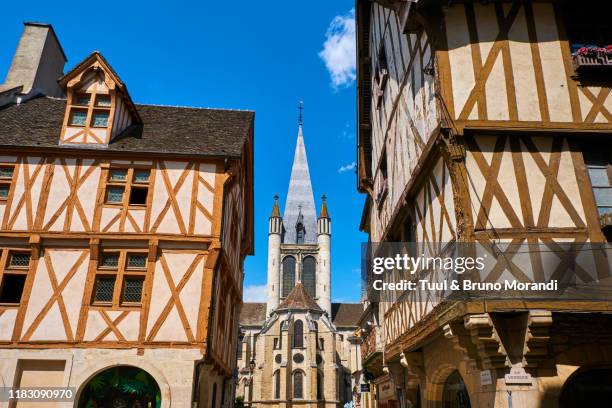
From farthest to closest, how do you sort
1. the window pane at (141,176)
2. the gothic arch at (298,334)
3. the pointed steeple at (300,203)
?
the pointed steeple at (300,203)
the gothic arch at (298,334)
the window pane at (141,176)

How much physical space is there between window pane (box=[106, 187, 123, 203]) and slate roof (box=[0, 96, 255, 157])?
1030mm

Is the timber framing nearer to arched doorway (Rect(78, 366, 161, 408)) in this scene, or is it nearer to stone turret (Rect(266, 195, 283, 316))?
arched doorway (Rect(78, 366, 161, 408))

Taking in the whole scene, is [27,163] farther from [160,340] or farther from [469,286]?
[469,286]

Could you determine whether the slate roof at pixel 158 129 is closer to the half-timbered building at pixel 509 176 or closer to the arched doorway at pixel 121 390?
the arched doorway at pixel 121 390

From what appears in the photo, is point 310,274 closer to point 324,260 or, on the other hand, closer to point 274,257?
point 324,260

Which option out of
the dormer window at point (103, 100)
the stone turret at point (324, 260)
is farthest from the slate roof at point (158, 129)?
the stone turret at point (324, 260)

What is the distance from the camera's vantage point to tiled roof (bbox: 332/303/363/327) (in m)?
59.1

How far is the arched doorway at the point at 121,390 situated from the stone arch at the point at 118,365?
0.16m

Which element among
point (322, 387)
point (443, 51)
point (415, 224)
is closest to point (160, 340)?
point (415, 224)

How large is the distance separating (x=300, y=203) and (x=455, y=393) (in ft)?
190

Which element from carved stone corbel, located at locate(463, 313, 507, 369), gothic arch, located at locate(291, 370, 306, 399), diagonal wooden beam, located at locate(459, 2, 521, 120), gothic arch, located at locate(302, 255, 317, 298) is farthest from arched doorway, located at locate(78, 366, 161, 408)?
gothic arch, located at locate(302, 255, 317, 298)

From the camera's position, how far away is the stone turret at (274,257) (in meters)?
56.9

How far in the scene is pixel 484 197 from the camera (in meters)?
6.20

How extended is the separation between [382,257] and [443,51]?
5.47 meters
